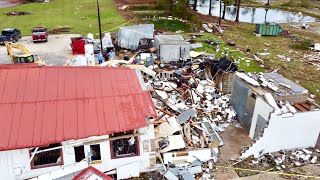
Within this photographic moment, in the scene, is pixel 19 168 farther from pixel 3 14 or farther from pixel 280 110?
pixel 3 14

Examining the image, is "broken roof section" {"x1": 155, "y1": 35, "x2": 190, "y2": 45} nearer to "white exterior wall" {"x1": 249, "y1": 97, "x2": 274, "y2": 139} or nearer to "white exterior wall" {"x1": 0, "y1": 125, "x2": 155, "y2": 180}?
"white exterior wall" {"x1": 249, "y1": 97, "x2": 274, "y2": 139}

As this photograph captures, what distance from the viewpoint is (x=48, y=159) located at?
1481 cm

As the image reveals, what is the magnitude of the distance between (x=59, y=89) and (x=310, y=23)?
48329 mm

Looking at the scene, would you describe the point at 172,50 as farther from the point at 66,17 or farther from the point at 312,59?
the point at 66,17

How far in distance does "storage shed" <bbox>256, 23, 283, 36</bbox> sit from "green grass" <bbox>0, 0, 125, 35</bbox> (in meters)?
19.4

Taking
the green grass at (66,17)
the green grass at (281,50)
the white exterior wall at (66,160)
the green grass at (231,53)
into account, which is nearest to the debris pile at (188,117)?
the white exterior wall at (66,160)

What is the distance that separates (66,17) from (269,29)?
29.8 m

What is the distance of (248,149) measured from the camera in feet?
59.1

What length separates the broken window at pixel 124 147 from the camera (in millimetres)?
15432

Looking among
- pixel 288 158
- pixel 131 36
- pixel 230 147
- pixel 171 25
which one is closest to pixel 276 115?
pixel 288 158

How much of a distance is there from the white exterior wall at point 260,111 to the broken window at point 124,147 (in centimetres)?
741

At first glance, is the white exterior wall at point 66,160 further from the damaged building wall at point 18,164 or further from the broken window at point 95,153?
the broken window at point 95,153

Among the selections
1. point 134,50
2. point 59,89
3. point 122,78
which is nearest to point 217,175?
point 122,78

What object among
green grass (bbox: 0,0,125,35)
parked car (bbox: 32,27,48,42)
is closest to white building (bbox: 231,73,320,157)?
parked car (bbox: 32,27,48,42)
